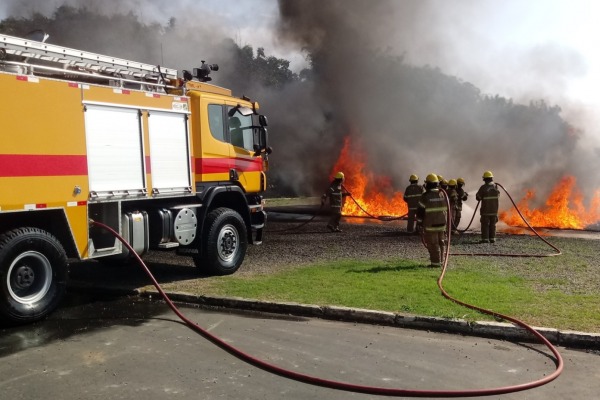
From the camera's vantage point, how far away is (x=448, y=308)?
19.8ft

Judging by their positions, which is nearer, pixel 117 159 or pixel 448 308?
pixel 448 308

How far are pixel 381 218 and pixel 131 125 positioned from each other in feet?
40.3

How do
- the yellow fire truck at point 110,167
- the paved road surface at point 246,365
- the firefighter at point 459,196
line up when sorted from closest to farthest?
the paved road surface at point 246,365, the yellow fire truck at point 110,167, the firefighter at point 459,196

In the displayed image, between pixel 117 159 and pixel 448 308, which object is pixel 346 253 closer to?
pixel 448 308

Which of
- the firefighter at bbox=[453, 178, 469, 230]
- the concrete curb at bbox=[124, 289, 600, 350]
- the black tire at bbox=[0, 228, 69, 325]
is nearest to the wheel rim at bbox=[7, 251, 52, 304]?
the black tire at bbox=[0, 228, 69, 325]

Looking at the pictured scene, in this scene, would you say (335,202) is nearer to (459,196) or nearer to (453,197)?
(453,197)

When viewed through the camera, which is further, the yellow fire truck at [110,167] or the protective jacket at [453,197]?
the protective jacket at [453,197]

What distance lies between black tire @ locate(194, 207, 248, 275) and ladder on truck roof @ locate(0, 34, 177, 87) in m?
2.29

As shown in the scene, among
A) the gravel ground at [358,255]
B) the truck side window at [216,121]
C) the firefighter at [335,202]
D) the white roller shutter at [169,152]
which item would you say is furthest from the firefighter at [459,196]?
the white roller shutter at [169,152]

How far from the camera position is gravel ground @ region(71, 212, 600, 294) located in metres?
8.04

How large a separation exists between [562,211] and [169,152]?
17.7 m

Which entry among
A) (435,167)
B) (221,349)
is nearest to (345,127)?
(435,167)

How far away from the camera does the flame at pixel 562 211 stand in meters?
19.4

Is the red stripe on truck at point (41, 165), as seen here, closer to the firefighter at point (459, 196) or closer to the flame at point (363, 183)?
the firefighter at point (459, 196)
